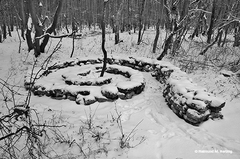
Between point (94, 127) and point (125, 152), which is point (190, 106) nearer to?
point (125, 152)

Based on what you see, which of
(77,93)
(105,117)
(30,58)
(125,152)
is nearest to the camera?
(125,152)

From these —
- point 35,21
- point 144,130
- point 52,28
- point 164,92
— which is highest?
point 35,21

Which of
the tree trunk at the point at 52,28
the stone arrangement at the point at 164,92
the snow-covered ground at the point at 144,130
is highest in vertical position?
the tree trunk at the point at 52,28

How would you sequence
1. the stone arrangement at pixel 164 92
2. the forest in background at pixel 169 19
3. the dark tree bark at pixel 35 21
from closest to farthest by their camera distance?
the stone arrangement at pixel 164 92 → the forest in background at pixel 169 19 → the dark tree bark at pixel 35 21

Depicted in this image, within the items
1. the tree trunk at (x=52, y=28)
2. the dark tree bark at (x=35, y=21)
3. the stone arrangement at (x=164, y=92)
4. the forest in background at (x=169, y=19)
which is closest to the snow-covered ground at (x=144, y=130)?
the stone arrangement at (x=164, y=92)

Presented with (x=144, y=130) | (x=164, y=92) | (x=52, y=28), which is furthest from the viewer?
(x=52, y=28)

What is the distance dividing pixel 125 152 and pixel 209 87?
4.52m

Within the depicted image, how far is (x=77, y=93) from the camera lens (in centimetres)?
469

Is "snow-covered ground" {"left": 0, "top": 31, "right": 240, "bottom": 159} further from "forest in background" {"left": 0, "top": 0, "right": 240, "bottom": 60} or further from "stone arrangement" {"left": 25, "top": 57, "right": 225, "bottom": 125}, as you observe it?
"forest in background" {"left": 0, "top": 0, "right": 240, "bottom": 60}

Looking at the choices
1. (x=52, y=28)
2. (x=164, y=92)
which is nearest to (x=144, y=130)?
(x=164, y=92)

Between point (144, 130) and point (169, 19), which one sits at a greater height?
point (169, 19)

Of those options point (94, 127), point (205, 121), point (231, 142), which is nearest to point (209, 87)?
point (205, 121)

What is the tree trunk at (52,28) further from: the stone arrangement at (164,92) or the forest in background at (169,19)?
the stone arrangement at (164,92)

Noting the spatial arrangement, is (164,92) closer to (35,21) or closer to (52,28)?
(52,28)
